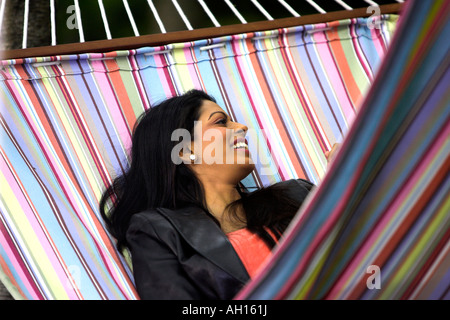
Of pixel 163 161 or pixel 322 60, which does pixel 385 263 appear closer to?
pixel 163 161

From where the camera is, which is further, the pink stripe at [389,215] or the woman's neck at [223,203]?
the woman's neck at [223,203]

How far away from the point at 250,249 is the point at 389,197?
0.61 m

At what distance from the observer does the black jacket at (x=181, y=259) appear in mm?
1713

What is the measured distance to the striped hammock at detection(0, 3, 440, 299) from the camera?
6.48 feet

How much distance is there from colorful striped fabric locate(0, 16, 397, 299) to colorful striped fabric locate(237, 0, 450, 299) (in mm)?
701

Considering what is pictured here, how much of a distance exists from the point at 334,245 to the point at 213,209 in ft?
2.37

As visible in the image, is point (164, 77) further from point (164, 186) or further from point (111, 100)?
point (164, 186)

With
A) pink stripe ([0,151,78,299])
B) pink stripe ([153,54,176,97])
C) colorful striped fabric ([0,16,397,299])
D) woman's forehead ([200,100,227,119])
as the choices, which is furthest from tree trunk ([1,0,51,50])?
woman's forehead ([200,100,227,119])

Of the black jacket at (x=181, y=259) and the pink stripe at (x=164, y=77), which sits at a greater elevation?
the pink stripe at (x=164, y=77)

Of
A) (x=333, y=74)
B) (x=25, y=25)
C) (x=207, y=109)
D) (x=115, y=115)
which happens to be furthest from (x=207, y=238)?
(x=25, y=25)

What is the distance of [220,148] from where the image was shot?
2.03m

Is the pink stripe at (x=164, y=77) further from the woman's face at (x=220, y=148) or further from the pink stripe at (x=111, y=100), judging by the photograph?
the woman's face at (x=220, y=148)

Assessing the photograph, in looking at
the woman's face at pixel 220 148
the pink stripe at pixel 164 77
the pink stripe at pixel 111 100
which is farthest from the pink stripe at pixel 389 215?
the pink stripe at pixel 164 77

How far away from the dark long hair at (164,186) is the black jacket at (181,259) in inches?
6.0
